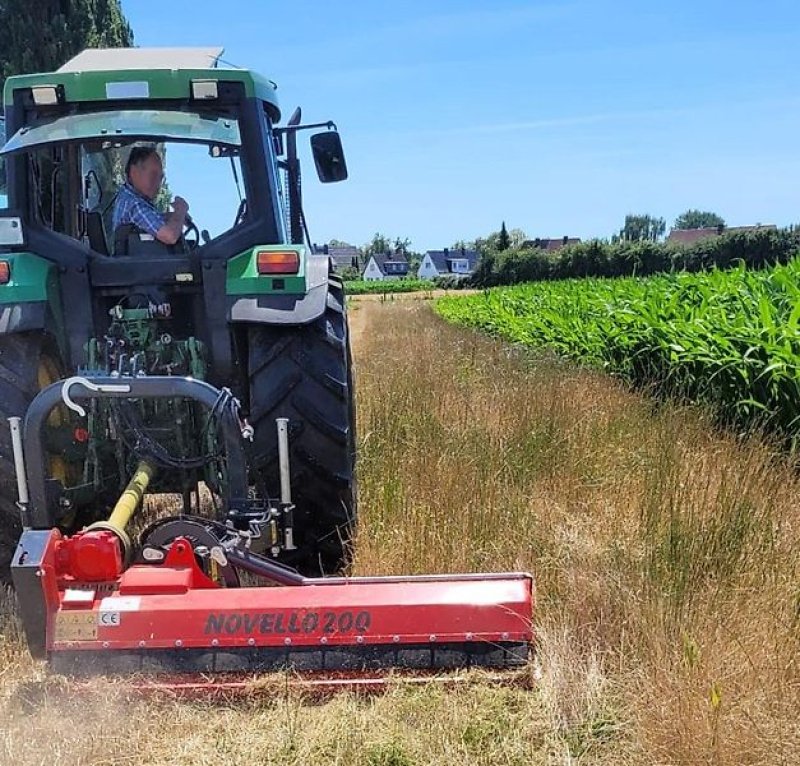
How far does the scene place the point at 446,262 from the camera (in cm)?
10144

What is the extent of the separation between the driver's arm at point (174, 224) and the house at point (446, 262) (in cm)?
9641

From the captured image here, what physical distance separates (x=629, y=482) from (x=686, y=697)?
194 cm

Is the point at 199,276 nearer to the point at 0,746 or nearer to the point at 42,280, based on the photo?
the point at 42,280

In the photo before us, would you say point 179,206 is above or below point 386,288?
below

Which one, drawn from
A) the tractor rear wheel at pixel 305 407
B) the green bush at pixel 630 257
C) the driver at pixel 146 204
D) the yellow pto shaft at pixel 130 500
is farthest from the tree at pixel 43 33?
the green bush at pixel 630 257

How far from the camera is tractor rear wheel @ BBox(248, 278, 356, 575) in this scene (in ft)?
10.4

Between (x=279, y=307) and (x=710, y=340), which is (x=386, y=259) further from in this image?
(x=279, y=307)

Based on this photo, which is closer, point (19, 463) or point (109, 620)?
point (109, 620)

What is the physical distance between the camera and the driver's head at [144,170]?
11.5 ft

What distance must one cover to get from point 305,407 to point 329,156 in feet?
5.49

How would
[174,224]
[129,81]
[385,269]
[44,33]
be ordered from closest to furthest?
[129,81] < [174,224] < [44,33] < [385,269]

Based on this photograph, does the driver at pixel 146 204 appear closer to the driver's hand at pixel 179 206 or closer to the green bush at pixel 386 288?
the driver's hand at pixel 179 206

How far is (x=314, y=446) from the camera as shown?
3188 millimetres

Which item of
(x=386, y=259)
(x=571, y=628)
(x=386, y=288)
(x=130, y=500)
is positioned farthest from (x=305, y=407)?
(x=386, y=259)
